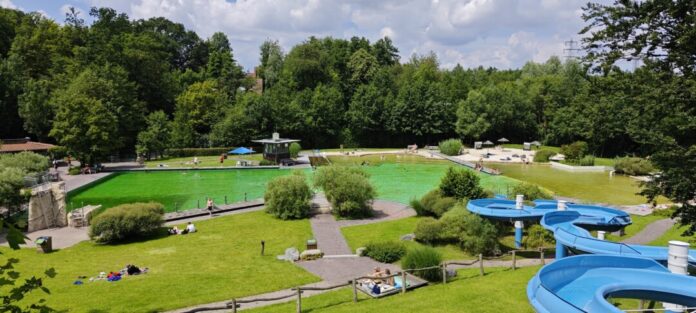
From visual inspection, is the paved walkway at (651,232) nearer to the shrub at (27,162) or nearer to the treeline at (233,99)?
the treeline at (233,99)

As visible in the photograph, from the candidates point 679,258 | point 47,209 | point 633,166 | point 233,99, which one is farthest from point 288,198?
point 233,99

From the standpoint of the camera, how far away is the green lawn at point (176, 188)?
3198cm

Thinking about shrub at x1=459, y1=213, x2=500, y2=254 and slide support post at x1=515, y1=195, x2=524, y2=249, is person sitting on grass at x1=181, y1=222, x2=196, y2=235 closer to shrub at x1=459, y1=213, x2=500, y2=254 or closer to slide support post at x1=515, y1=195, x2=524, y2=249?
shrub at x1=459, y1=213, x2=500, y2=254

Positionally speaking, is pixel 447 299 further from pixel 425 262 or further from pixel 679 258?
pixel 679 258

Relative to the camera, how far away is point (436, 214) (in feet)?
80.5

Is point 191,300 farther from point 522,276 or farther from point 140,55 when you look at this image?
point 140,55

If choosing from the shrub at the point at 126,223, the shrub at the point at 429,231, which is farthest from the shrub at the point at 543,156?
the shrub at the point at 126,223

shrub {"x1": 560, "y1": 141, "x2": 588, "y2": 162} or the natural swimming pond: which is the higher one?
shrub {"x1": 560, "y1": 141, "x2": 588, "y2": 162}

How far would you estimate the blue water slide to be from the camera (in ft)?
25.0

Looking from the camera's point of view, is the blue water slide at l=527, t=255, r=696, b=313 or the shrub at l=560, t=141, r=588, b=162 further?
the shrub at l=560, t=141, r=588, b=162

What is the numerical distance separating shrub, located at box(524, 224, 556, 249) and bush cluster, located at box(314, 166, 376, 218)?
364 inches

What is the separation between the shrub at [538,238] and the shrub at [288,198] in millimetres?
12027

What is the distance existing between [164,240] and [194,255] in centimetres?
361

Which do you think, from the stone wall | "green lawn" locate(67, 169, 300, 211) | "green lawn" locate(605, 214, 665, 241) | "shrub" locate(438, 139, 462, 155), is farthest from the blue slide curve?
"shrub" locate(438, 139, 462, 155)
